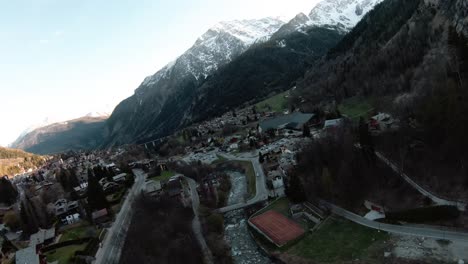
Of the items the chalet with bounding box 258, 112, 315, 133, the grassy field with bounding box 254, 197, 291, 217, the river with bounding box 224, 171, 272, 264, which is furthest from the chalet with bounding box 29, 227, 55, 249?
the chalet with bounding box 258, 112, 315, 133

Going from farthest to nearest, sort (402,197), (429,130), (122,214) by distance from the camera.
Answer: (122,214) → (429,130) → (402,197)

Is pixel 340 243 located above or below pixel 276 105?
below

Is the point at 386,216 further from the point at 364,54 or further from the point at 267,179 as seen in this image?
the point at 364,54

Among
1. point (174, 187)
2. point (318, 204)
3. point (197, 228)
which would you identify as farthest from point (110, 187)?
point (318, 204)

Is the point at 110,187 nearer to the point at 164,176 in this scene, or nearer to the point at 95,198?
the point at 164,176

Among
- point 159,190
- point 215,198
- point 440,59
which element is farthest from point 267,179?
point 440,59

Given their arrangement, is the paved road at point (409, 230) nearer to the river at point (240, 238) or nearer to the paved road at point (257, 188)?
the river at point (240, 238)
